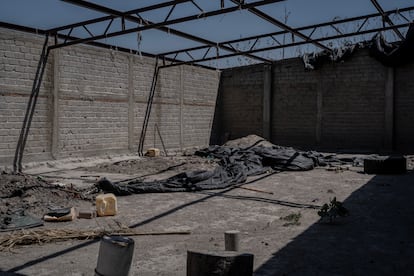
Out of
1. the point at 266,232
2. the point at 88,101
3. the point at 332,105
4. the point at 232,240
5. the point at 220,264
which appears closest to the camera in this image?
the point at 220,264

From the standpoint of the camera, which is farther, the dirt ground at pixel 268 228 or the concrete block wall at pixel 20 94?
the concrete block wall at pixel 20 94

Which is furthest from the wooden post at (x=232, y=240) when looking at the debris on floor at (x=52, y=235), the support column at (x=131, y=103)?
the support column at (x=131, y=103)

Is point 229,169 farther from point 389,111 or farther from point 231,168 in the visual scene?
point 389,111

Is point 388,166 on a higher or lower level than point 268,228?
higher

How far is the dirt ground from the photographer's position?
14.3ft

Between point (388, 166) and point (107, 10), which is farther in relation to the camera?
point (388, 166)

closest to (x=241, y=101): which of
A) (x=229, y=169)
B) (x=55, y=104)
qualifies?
(x=229, y=169)

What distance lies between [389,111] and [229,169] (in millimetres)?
9242

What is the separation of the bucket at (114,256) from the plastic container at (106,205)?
10.4 ft

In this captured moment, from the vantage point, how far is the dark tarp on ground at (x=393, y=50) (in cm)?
1581

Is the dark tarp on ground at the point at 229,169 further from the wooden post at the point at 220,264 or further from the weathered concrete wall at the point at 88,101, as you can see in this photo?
the wooden post at the point at 220,264

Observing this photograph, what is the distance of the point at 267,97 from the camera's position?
1939cm

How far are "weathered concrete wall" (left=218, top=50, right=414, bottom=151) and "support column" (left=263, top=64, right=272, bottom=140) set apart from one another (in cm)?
16

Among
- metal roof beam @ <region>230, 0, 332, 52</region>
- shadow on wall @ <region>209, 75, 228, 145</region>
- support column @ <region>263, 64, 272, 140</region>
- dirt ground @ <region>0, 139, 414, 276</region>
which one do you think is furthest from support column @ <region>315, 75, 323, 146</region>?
dirt ground @ <region>0, 139, 414, 276</region>
